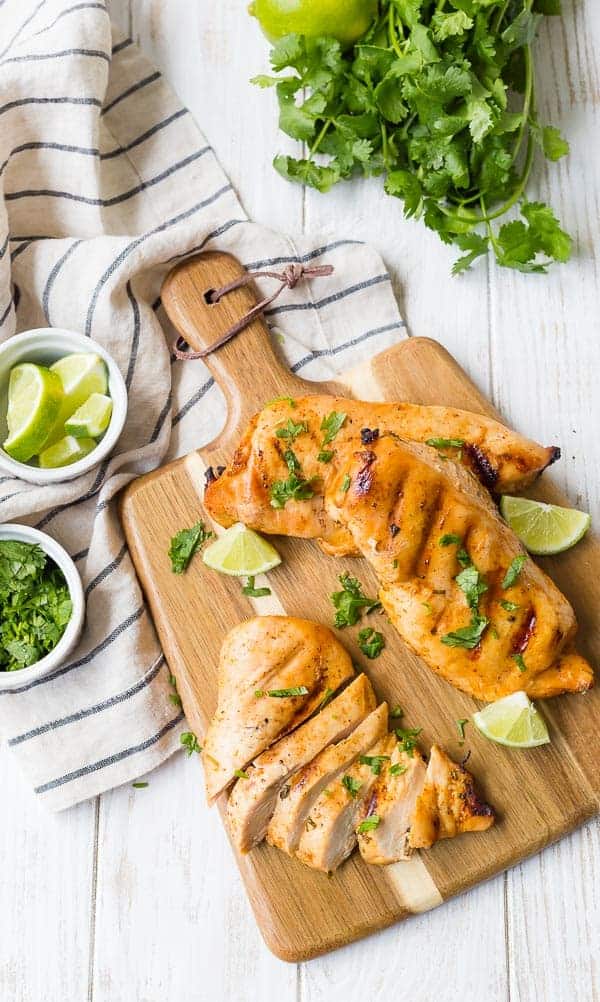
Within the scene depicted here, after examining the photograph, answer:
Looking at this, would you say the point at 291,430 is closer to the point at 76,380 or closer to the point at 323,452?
the point at 323,452

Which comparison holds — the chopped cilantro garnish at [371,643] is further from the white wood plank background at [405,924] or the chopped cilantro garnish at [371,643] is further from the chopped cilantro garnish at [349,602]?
the white wood plank background at [405,924]

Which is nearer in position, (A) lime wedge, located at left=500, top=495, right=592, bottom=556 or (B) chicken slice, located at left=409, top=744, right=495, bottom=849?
(B) chicken slice, located at left=409, top=744, right=495, bottom=849

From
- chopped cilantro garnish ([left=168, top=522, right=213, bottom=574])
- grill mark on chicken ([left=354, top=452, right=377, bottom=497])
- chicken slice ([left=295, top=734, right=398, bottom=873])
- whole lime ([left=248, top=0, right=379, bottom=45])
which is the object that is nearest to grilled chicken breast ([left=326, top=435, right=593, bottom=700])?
grill mark on chicken ([left=354, top=452, right=377, bottom=497])

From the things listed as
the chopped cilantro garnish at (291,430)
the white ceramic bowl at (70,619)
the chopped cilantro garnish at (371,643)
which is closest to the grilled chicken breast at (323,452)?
the chopped cilantro garnish at (291,430)

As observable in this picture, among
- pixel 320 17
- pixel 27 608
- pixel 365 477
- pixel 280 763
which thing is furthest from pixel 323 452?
pixel 320 17

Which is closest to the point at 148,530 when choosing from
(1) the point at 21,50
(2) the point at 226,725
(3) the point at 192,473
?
(3) the point at 192,473

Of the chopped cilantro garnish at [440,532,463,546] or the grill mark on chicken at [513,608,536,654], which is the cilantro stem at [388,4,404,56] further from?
the grill mark on chicken at [513,608,536,654]

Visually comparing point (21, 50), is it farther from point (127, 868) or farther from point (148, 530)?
point (127, 868)

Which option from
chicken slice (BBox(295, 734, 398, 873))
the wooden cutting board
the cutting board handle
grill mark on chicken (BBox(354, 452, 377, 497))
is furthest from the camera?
the cutting board handle
